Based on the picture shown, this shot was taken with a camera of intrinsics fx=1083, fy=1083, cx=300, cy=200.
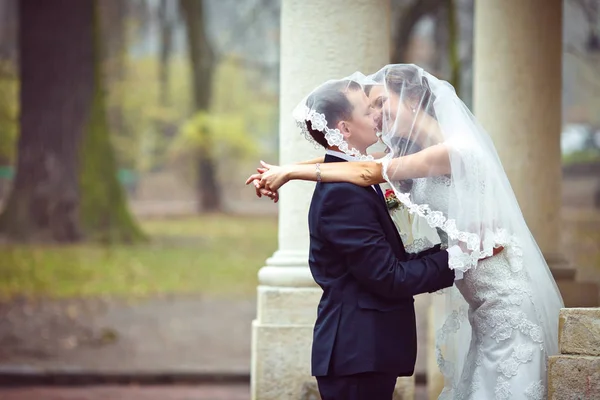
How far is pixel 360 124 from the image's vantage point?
16.6 ft

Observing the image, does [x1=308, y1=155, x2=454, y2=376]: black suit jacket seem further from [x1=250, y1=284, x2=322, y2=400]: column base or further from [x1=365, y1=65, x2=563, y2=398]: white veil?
[x1=250, y1=284, x2=322, y2=400]: column base

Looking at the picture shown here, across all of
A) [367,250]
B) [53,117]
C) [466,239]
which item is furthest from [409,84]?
[53,117]

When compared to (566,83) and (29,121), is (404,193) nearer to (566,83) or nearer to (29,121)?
(29,121)

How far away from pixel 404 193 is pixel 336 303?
663mm

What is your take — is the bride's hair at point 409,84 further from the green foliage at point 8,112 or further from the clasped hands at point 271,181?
the green foliage at point 8,112

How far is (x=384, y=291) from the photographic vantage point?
4.84 metres

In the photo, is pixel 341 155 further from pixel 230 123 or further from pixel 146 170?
pixel 146 170

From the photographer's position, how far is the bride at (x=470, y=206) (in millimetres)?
5105

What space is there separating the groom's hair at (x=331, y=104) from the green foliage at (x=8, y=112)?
2565 cm

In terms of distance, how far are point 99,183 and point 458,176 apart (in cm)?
1835

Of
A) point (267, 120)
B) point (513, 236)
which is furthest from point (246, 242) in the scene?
point (513, 236)

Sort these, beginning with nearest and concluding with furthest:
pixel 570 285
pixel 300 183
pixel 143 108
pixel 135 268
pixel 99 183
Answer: pixel 300 183
pixel 570 285
pixel 135 268
pixel 99 183
pixel 143 108

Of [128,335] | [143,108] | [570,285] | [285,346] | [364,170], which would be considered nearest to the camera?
[364,170]

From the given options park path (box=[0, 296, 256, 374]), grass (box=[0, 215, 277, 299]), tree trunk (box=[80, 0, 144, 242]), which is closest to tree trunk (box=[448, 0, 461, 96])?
grass (box=[0, 215, 277, 299])
